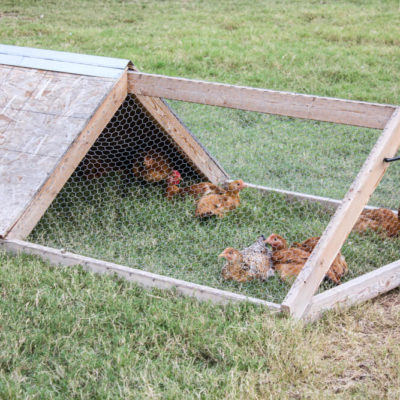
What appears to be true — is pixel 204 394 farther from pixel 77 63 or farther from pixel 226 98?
pixel 77 63

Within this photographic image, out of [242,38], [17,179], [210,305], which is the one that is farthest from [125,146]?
[242,38]

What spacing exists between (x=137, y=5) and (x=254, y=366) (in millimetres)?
10467

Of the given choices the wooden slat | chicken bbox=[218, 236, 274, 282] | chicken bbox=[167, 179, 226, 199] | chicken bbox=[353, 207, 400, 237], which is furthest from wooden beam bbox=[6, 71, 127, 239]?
chicken bbox=[353, 207, 400, 237]

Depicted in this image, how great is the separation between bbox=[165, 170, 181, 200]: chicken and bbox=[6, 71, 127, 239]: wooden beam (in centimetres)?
78

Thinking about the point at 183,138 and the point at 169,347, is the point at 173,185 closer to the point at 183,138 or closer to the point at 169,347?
the point at 183,138

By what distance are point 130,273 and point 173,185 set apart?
1329 mm

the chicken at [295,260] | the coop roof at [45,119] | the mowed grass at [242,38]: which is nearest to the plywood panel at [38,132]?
the coop roof at [45,119]

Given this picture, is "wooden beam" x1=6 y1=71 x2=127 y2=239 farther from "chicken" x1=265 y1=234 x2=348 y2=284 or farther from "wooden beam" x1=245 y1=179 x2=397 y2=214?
"wooden beam" x1=245 y1=179 x2=397 y2=214

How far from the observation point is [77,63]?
13.4ft

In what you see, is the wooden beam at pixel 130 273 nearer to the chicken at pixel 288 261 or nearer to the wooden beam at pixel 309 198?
the chicken at pixel 288 261

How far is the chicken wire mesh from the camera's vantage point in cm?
353

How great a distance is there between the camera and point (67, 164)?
3.54 meters

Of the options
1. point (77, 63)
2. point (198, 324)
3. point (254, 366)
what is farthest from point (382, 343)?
point (77, 63)

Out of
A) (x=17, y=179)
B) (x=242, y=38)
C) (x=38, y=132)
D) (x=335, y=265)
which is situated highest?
(x=38, y=132)
